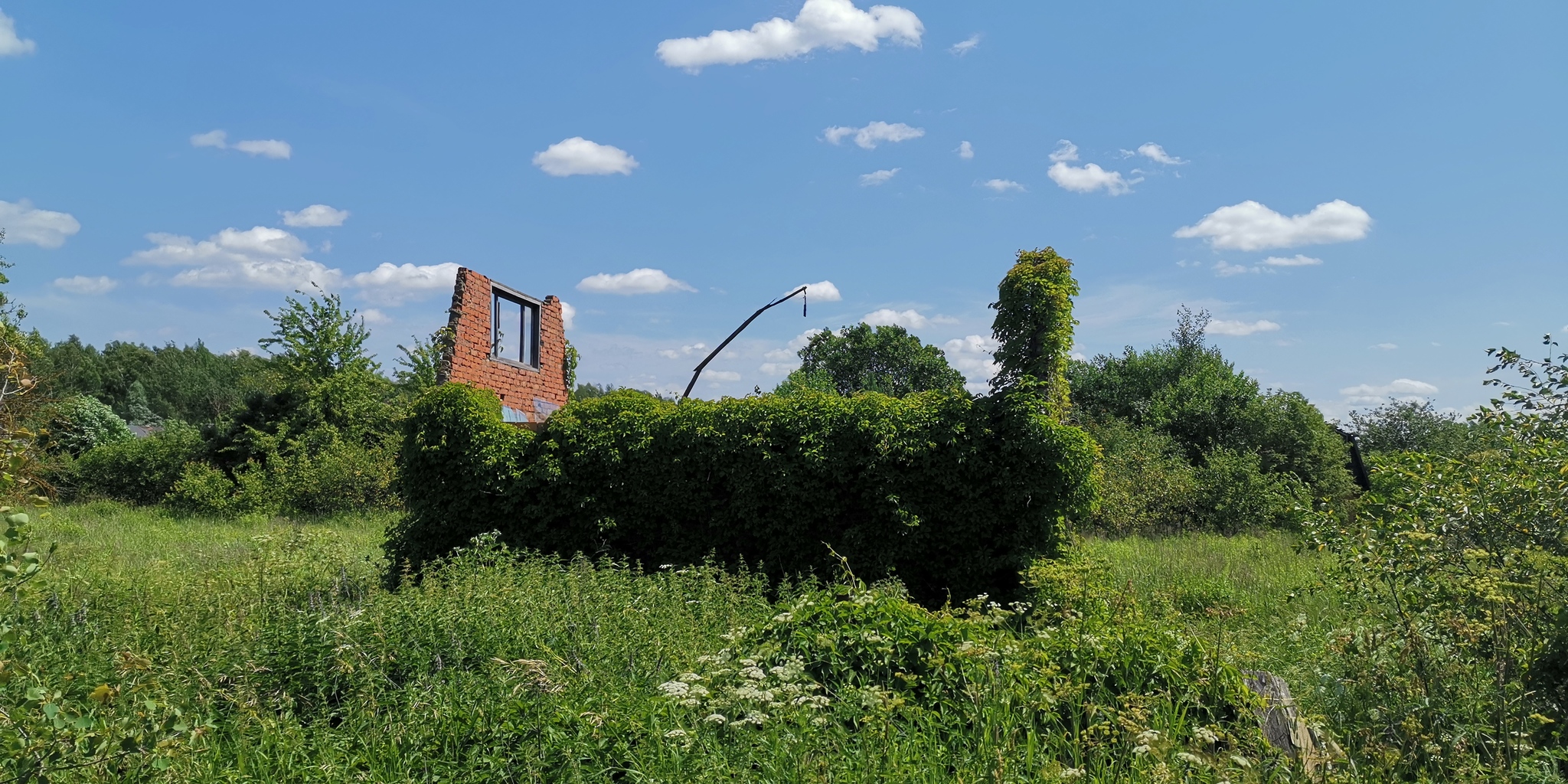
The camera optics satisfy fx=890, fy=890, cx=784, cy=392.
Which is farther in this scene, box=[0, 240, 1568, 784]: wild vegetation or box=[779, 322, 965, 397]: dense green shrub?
box=[779, 322, 965, 397]: dense green shrub

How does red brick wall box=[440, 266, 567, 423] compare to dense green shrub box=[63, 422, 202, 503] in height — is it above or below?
above

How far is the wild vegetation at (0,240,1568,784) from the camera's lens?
3.97 metres

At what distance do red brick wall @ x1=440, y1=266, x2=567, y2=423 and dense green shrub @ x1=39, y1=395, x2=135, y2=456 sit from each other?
929 inches

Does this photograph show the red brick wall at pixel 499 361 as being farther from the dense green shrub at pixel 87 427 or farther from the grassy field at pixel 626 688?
the dense green shrub at pixel 87 427

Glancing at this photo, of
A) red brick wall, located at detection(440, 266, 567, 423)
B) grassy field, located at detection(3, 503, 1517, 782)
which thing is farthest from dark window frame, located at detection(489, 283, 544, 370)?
grassy field, located at detection(3, 503, 1517, 782)

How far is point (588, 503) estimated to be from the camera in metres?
11.4

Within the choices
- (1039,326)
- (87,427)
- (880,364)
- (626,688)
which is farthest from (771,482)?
(87,427)

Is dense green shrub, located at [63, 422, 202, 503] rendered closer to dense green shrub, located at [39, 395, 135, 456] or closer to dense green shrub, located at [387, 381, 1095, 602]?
dense green shrub, located at [39, 395, 135, 456]

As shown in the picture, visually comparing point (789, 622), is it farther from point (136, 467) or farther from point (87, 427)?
point (87, 427)

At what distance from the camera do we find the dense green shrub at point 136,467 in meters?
25.0

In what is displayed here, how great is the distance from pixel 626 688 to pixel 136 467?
27.8 metres

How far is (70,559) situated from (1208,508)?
2227cm

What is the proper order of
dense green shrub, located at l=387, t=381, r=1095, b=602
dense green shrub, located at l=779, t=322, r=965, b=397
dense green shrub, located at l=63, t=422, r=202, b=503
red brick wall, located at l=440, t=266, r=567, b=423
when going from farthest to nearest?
dense green shrub, located at l=779, t=322, r=965, b=397
dense green shrub, located at l=63, t=422, r=202, b=503
red brick wall, located at l=440, t=266, r=567, b=423
dense green shrub, located at l=387, t=381, r=1095, b=602

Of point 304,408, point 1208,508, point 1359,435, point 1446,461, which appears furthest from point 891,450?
point 1359,435
